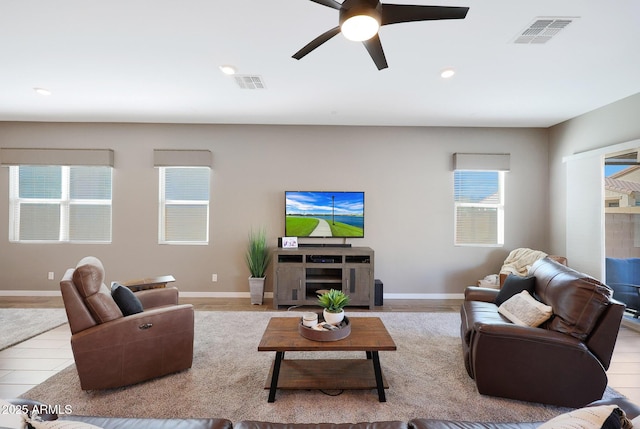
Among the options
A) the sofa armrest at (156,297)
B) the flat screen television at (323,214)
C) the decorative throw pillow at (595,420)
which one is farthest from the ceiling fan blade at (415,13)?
the flat screen television at (323,214)

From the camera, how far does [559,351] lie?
5.96ft

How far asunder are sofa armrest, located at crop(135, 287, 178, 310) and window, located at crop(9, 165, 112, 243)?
2.52 m

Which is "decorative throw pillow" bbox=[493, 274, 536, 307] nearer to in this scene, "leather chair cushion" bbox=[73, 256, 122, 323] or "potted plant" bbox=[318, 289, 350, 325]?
"potted plant" bbox=[318, 289, 350, 325]

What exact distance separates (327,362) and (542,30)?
306 cm

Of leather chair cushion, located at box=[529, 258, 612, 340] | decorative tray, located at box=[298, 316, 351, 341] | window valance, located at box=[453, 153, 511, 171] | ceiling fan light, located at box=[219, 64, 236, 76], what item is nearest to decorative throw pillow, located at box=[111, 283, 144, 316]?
decorative tray, located at box=[298, 316, 351, 341]

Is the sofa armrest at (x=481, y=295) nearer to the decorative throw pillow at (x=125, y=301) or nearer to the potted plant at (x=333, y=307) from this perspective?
the potted plant at (x=333, y=307)

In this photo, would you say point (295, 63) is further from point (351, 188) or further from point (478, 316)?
point (478, 316)

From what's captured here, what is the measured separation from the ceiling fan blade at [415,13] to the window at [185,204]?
3710 mm

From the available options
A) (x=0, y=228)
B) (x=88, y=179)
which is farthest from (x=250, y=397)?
(x=0, y=228)

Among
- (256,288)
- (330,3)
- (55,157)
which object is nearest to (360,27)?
(330,3)

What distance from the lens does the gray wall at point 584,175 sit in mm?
3445

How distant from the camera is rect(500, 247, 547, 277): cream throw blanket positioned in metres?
3.95

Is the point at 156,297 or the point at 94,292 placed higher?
the point at 94,292

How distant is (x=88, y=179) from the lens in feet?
14.8
